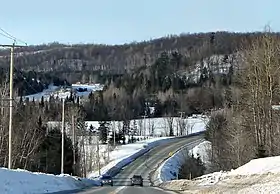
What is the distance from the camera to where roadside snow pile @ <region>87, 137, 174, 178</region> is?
11391 centimetres

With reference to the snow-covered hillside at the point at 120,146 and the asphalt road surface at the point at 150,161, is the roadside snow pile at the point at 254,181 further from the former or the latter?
the asphalt road surface at the point at 150,161

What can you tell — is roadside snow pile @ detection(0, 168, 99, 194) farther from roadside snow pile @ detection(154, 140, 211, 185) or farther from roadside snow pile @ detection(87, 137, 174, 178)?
roadside snow pile @ detection(87, 137, 174, 178)

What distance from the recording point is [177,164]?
117m

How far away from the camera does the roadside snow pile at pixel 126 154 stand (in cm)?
11391

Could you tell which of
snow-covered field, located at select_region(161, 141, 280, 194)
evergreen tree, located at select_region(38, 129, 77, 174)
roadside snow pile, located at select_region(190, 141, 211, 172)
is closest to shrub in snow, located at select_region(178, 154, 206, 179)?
roadside snow pile, located at select_region(190, 141, 211, 172)

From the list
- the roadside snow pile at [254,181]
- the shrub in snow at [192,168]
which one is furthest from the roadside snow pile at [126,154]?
the roadside snow pile at [254,181]

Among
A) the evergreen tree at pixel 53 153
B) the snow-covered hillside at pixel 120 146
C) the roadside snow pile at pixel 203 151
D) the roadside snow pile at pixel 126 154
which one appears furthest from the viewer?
the roadside snow pile at pixel 126 154

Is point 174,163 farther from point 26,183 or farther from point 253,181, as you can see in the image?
point 253,181

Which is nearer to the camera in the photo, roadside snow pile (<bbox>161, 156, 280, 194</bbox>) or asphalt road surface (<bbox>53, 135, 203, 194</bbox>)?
roadside snow pile (<bbox>161, 156, 280, 194</bbox>)

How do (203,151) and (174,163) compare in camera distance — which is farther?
(203,151)

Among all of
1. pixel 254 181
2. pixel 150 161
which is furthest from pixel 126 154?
pixel 254 181

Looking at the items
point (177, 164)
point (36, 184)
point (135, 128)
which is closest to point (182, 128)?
point (135, 128)

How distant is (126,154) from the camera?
13562cm

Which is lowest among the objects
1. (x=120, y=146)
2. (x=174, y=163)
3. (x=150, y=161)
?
(x=150, y=161)
